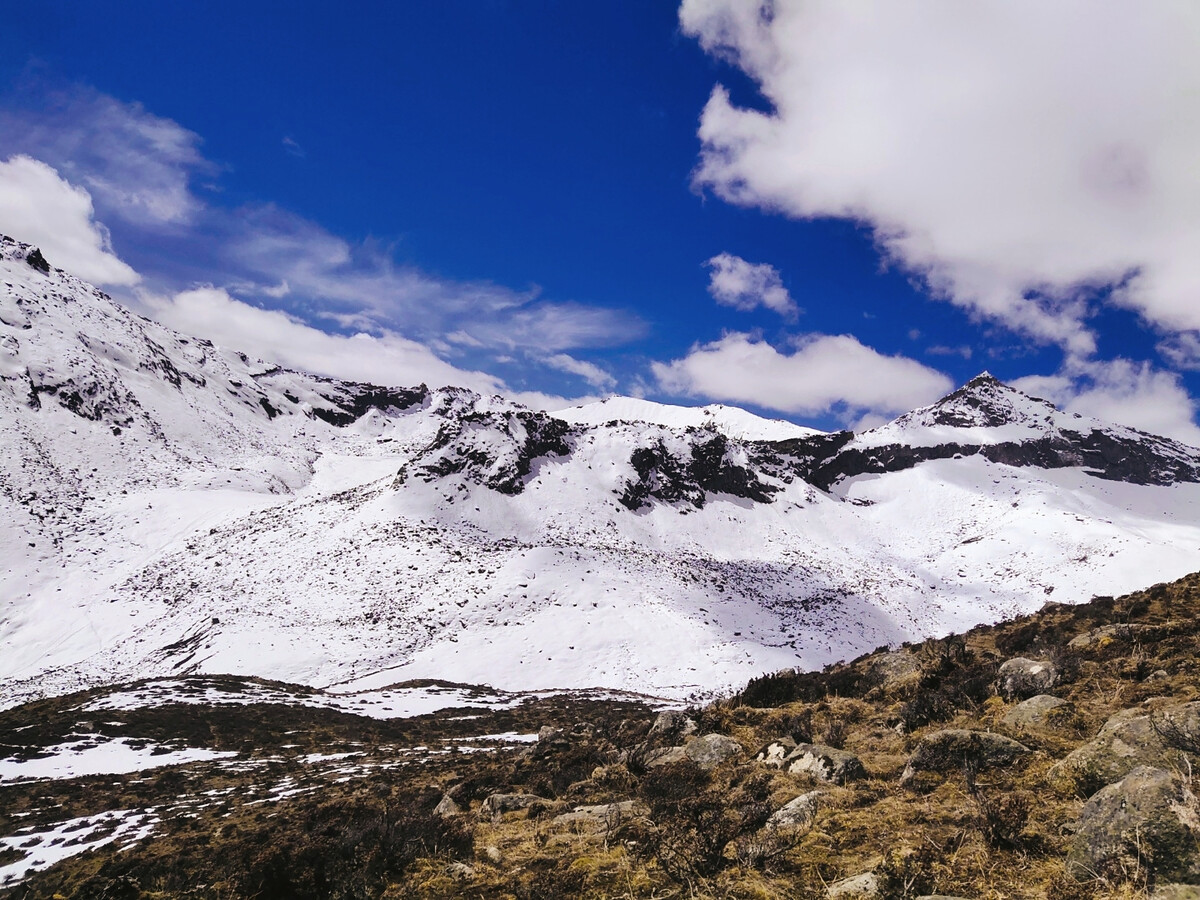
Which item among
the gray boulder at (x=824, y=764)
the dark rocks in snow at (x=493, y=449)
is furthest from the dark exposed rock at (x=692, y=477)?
the gray boulder at (x=824, y=764)

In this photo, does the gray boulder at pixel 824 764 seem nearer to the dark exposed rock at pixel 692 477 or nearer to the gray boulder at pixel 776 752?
the gray boulder at pixel 776 752

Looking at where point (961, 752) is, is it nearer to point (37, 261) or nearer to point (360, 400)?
point (37, 261)

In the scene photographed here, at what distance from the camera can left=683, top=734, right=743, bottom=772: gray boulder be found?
891 centimetres

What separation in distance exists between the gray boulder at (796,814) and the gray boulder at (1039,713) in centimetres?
337

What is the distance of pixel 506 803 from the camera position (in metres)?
8.84

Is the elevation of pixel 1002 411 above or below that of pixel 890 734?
above

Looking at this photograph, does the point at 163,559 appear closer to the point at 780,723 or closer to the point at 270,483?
the point at 270,483

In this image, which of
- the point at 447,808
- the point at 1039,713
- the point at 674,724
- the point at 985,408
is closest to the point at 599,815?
the point at 447,808

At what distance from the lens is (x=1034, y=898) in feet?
12.9

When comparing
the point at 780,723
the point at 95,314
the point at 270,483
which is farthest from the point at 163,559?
the point at 95,314

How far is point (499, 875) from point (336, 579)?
4542cm

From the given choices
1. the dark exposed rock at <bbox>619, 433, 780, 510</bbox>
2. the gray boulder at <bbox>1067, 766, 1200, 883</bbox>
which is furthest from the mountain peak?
the gray boulder at <bbox>1067, 766, 1200, 883</bbox>

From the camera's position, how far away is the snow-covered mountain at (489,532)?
3728 cm

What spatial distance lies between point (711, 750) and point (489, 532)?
53.3m
